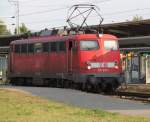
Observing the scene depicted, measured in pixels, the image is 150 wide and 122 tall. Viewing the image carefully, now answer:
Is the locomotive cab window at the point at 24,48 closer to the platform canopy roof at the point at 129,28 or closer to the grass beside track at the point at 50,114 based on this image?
the platform canopy roof at the point at 129,28

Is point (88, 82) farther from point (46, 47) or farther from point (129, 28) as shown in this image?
point (129, 28)

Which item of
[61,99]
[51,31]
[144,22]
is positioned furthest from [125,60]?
[61,99]

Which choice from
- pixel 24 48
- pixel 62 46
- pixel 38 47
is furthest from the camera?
pixel 24 48

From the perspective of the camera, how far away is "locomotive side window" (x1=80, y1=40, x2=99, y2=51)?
1206 inches

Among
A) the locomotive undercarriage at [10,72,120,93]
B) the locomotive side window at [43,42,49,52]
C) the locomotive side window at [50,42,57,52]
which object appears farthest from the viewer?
the locomotive side window at [43,42,49,52]

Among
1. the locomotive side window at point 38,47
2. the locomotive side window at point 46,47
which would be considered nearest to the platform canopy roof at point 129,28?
the locomotive side window at point 38,47

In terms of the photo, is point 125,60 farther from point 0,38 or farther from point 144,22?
point 0,38

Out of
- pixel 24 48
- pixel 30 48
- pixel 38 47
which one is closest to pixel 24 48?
pixel 24 48

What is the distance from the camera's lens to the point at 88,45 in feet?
101

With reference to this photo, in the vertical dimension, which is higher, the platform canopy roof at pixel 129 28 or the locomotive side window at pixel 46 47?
the platform canopy roof at pixel 129 28

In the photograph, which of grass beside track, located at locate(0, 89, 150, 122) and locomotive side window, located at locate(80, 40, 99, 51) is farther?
locomotive side window, located at locate(80, 40, 99, 51)

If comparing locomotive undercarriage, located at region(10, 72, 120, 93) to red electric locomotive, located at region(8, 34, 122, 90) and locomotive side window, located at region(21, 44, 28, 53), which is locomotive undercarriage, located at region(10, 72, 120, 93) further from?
locomotive side window, located at region(21, 44, 28, 53)

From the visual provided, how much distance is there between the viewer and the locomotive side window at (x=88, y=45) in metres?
30.6

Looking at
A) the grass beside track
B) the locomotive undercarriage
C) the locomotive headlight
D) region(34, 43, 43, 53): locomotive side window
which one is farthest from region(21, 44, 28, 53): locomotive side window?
the grass beside track
